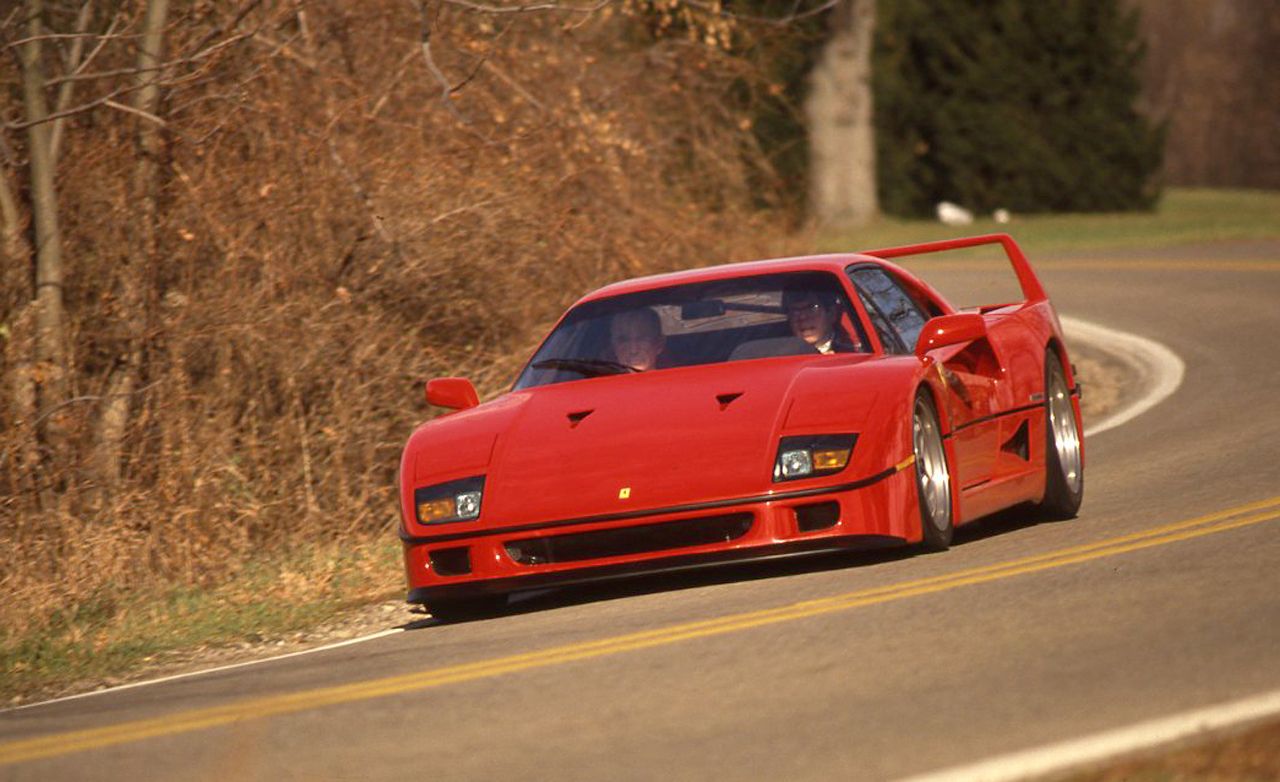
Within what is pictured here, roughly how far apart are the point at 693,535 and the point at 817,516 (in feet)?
1.59

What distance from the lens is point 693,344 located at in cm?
A: 1028

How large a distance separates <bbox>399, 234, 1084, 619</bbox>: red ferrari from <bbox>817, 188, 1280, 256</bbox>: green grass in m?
21.0

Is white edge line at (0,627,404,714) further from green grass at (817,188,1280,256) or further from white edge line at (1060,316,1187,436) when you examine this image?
green grass at (817,188,1280,256)

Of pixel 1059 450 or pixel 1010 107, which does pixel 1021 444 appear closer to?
pixel 1059 450

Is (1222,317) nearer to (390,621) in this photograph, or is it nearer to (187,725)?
(390,621)

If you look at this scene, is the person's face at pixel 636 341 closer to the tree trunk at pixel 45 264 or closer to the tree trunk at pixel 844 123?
the tree trunk at pixel 45 264

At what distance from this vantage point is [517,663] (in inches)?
308

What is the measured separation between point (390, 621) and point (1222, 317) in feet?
46.9

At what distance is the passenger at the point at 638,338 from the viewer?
33.8ft

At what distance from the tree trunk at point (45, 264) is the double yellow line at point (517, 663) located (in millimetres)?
6816

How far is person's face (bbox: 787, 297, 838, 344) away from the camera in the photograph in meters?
10.2

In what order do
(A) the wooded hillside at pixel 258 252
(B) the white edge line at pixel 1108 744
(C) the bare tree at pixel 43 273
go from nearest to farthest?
1. (B) the white edge line at pixel 1108 744
2. (A) the wooded hillside at pixel 258 252
3. (C) the bare tree at pixel 43 273

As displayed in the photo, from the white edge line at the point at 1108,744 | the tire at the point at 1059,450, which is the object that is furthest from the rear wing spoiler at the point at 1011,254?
the white edge line at the point at 1108,744

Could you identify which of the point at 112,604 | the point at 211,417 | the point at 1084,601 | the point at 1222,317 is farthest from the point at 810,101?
the point at 1084,601
